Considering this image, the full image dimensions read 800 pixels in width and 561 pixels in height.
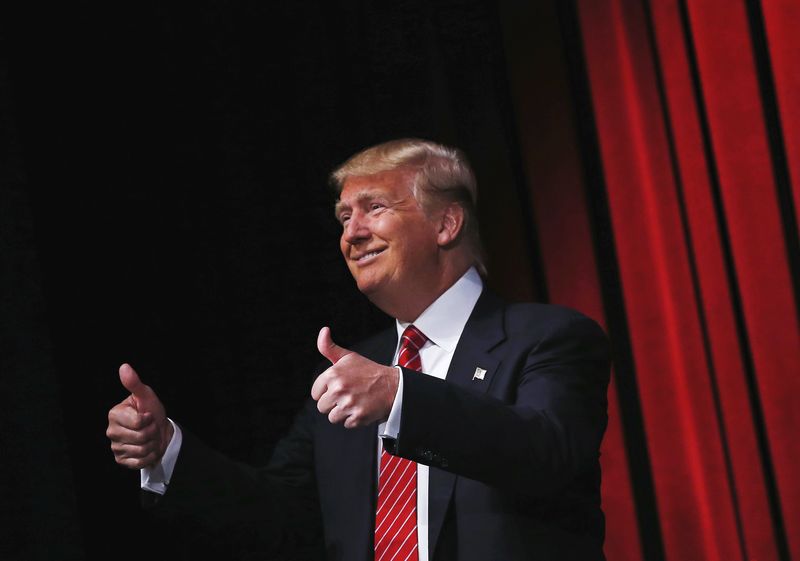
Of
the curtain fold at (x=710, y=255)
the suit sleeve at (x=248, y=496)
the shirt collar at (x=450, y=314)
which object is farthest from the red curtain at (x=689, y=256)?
the suit sleeve at (x=248, y=496)

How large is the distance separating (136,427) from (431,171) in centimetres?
85

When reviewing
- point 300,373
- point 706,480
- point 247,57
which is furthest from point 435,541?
point 247,57

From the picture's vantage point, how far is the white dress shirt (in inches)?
69.2

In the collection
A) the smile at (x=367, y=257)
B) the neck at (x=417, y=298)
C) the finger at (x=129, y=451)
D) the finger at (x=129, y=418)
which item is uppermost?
the smile at (x=367, y=257)

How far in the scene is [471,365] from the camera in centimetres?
180

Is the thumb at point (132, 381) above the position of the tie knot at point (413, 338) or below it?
above

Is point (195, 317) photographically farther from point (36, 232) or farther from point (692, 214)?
point (692, 214)

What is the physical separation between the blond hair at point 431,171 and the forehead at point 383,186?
0.01 m

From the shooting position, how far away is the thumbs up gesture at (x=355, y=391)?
1.36m

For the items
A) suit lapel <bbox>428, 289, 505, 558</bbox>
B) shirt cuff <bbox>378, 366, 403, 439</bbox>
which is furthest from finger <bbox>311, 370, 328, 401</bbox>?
suit lapel <bbox>428, 289, 505, 558</bbox>

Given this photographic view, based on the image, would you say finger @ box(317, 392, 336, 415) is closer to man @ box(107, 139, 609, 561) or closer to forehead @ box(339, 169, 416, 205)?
man @ box(107, 139, 609, 561)

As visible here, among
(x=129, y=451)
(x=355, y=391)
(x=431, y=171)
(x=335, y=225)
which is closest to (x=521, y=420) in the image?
(x=355, y=391)

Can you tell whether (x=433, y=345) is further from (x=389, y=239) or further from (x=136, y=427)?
(x=136, y=427)

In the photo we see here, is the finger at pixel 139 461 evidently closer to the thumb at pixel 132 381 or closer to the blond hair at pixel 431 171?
the thumb at pixel 132 381
